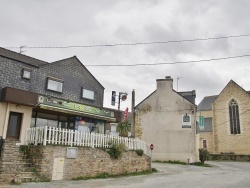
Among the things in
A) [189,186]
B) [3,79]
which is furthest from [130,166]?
[3,79]

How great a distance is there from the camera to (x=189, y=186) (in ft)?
37.6

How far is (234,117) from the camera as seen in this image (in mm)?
44688

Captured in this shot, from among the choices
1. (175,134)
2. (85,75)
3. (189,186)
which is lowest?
(189,186)

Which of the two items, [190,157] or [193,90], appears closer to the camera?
[190,157]

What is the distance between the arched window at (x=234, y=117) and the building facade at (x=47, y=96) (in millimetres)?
29840

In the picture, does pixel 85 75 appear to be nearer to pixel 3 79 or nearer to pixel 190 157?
pixel 3 79

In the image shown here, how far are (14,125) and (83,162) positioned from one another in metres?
5.63

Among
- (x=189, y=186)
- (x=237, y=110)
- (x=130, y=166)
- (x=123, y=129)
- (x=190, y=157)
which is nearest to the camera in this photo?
(x=189, y=186)

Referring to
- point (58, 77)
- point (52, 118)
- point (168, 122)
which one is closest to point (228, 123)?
point (168, 122)

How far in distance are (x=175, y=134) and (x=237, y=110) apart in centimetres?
2232

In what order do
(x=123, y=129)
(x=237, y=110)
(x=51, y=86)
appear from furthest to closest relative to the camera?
(x=237, y=110)
(x=123, y=129)
(x=51, y=86)

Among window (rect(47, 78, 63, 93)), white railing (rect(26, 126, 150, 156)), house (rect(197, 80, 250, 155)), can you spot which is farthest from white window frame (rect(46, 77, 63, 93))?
house (rect(197, 80, 250, 155))

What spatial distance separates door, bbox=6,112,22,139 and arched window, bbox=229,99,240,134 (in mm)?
37742

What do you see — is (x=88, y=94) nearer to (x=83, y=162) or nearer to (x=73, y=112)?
(x=73, y=112)
